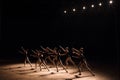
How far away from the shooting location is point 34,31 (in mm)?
22422

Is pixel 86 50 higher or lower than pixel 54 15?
lower

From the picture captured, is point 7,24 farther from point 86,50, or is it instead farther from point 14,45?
point 86,50

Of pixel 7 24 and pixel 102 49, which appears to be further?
pixel 7 24

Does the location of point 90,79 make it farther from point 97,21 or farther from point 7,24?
point 7,24

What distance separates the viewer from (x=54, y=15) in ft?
72.4

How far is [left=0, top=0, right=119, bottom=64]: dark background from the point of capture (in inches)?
696

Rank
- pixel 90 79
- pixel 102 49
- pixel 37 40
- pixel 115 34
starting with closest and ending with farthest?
pixel 90 79, pixel 115 34, pixel 102 49, pixel 37 40

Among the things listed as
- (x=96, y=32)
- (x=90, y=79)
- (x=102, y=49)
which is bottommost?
(x=90, y=79)

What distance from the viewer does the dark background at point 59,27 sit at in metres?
17.7

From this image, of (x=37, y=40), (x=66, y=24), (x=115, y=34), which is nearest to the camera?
(x=115, y=34)

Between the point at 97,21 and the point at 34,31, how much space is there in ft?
22.1

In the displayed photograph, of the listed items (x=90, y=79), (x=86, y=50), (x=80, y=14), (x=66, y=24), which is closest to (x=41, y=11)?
(x=66, y=24)

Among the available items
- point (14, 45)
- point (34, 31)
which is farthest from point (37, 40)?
point (14, 45)

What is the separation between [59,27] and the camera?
69.7ft
